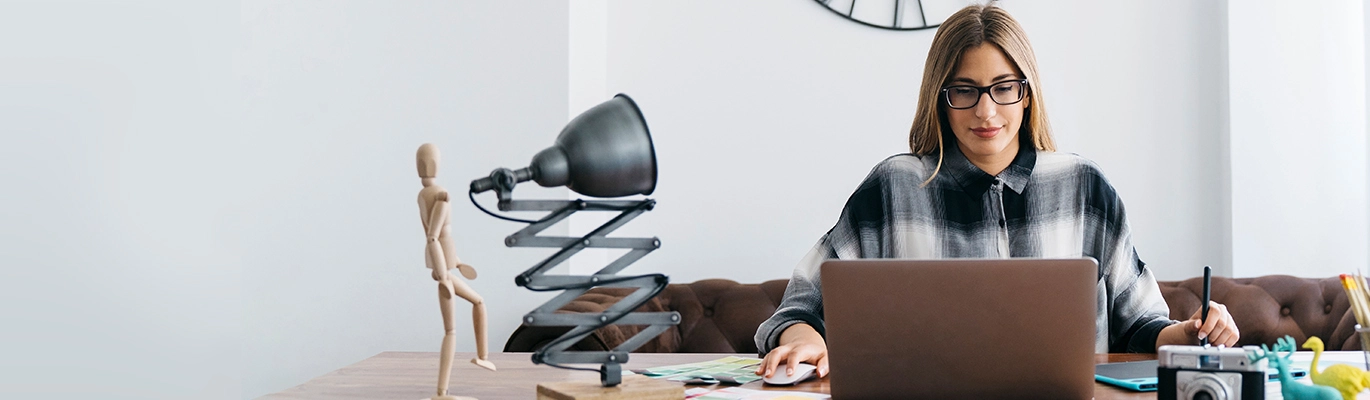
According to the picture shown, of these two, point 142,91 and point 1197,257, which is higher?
point 142,91

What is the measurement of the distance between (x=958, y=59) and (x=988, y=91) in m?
0.07

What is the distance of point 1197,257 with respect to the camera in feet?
8.63

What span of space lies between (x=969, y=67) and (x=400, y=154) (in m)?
1.48

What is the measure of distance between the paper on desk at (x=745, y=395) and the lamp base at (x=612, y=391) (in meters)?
0.11

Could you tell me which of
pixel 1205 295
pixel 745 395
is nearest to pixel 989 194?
pixel 1205 295

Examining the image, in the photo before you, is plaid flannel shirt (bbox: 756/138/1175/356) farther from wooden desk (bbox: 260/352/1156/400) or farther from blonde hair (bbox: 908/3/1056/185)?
wooden desk (bbox: 260/352/1156/400)

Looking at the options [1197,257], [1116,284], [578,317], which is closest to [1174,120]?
[1197,257]

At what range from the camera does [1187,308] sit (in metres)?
2.41

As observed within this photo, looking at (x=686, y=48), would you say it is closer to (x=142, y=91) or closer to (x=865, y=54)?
(x=865, y=54)

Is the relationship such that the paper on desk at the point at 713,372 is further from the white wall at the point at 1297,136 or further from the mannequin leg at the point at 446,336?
the white wall at the point at 1297,136

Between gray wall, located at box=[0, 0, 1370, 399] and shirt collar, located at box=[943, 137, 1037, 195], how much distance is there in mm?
1006

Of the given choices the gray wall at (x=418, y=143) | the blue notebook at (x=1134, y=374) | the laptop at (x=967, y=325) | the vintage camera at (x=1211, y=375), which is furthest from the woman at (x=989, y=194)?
the gray wall at (x=418, y=143)

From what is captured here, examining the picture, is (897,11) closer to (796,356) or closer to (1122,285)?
(1122,285)

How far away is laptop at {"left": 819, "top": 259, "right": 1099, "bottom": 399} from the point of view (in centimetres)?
87
